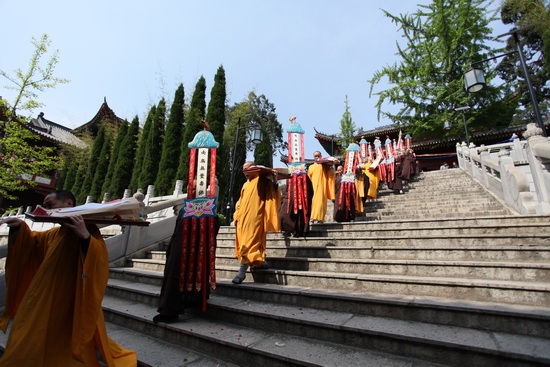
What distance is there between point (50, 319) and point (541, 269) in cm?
432

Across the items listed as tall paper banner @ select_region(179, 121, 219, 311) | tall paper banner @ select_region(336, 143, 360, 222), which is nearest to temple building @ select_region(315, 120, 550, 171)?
tall paper banner @ select_region(336, 143, 360, 222)

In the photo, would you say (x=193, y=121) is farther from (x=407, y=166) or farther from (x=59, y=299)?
(x=59, y=299)

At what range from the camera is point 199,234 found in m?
A: 3.25

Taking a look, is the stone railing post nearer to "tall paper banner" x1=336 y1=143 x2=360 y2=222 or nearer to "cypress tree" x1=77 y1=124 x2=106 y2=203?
"tall paper banner" x1=336 y1=143 x2=360 y2=222

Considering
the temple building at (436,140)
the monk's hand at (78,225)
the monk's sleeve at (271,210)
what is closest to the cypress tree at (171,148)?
the monk's sleeve at (271,210)

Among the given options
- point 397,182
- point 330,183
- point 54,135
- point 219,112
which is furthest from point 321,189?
point 54,135

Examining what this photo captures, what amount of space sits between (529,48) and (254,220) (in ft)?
105

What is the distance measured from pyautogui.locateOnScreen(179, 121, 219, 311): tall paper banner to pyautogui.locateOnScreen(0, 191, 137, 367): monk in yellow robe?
917mm

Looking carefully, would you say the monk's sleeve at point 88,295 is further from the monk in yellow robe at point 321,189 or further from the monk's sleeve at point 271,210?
the monk in yellow robe at point 321,189

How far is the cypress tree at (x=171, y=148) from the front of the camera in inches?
627

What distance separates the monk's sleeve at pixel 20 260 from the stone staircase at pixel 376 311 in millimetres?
1009

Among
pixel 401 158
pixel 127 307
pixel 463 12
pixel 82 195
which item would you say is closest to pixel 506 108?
pixel 463 12

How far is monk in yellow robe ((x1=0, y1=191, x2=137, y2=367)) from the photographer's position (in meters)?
1.92

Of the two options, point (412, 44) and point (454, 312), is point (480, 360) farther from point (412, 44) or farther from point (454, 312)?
point (412, 44)
